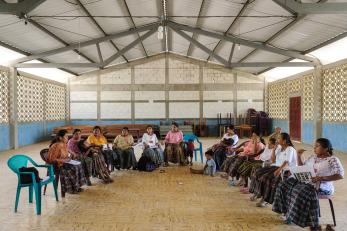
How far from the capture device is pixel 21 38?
32.7 feet

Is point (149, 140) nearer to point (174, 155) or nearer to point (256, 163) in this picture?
point (174, 155)

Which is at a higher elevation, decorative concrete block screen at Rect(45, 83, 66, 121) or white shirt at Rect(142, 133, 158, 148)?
decorative concrete block screen at Rect(45, 83, 66, 121)

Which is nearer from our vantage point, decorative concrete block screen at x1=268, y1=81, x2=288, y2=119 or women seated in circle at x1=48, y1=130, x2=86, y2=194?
women seated in circle at x1=48, y1=130, x2=86, y2=194

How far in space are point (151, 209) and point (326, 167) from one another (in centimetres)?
221

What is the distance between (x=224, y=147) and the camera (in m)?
7.20

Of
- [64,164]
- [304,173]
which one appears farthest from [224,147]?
[304,173]

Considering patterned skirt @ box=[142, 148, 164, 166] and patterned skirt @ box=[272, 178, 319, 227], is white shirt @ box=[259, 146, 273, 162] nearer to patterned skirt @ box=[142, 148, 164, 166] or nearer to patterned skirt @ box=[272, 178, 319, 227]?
patterned skirt @ box=[272, 178, 319, 227]

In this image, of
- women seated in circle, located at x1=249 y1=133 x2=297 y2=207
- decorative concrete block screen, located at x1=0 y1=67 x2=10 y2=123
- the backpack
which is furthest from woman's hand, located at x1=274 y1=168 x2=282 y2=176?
decorative concrete block screen, located at x1=0 y1=67 x2=10 y2=123

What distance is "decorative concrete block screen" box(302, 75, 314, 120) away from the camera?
1263 centimetres

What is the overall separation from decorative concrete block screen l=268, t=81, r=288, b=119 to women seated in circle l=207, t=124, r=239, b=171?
8994 mm

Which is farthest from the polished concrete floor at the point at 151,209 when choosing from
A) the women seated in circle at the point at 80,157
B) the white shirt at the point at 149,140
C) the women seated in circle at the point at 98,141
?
the white shirt at the point at 149,140

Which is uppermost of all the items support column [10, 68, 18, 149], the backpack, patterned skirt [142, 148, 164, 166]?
support column [10, 68, 18, 149]

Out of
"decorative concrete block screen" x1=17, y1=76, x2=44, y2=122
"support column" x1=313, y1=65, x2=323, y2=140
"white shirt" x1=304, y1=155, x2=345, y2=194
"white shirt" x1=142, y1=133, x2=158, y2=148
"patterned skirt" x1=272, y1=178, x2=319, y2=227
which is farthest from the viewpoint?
"decorative concrete block screen" x1=17, y1=76, x2=44, y2=122

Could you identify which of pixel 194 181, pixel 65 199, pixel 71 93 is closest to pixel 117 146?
pixel 194 181
